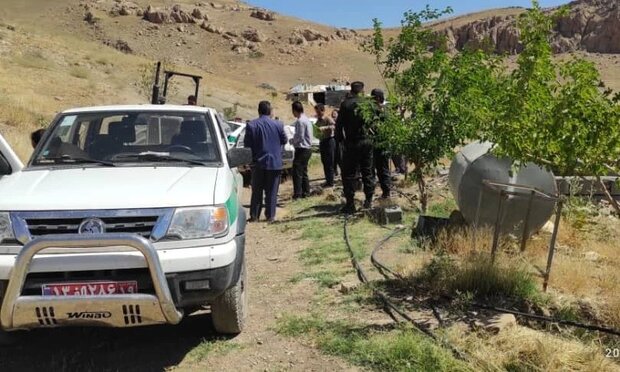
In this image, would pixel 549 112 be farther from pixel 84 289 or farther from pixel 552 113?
pixel 84 289

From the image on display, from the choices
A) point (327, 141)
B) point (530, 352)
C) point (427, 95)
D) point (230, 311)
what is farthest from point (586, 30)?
point (230, 311)

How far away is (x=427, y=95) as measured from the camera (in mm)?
9289

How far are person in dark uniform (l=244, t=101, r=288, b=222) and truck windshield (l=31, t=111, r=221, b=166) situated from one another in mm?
3781

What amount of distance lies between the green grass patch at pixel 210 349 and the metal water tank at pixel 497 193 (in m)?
3.43

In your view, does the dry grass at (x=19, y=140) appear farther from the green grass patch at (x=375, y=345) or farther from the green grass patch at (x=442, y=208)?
the green grass patch at (x=375, y=345)

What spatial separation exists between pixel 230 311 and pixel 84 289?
1.17m

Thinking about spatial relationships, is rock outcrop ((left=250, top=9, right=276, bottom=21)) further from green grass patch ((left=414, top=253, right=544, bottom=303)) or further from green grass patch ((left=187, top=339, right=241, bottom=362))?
green grass patch ((left=187, top=339, right=241, bottom=362))

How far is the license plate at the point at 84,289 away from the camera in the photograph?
3.79 meters

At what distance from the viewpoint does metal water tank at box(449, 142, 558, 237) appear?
7027mm

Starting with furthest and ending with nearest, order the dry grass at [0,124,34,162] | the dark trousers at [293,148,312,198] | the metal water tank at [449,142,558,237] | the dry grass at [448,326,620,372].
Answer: the dry grass at [0,124,34,162] → the dark trousers at [293,148,312,198] → the metal water tank at [449,142,558,237] → the dry grass at [448,326,620,372]

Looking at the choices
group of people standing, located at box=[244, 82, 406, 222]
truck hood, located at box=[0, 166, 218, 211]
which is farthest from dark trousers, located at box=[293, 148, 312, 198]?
truck hood, located at box=[0, 166, 218, 211]

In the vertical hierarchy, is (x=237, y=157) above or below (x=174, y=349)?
above

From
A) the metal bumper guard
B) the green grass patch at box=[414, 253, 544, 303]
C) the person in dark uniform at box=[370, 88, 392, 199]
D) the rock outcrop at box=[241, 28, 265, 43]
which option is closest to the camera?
the metal bumper guard

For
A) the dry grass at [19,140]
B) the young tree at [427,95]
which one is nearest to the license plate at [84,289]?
the young tree at [427,95]
